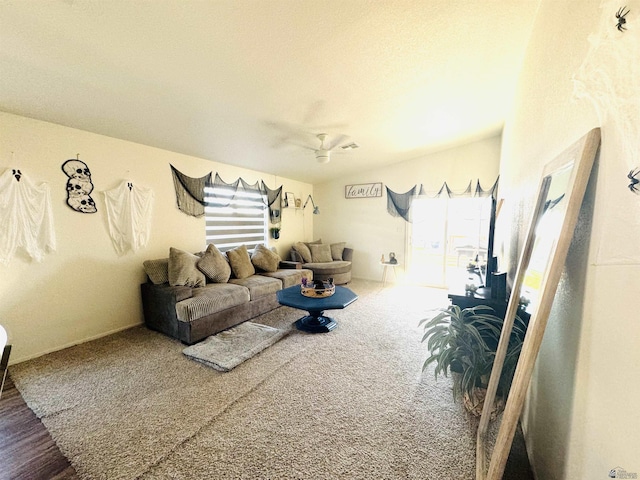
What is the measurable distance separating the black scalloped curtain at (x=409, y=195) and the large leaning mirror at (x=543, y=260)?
3807mm

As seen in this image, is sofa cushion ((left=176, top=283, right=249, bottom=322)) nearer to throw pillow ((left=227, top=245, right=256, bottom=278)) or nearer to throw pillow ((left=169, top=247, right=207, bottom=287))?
throw pillow ((left=169, top=247, right=207, bottom=287))

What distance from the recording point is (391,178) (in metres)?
5.51

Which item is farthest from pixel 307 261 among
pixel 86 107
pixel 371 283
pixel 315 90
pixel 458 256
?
pixel 86 107

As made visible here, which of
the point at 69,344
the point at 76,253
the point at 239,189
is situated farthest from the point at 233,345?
the point at 239,189

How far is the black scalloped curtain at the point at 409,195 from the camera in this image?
481cm

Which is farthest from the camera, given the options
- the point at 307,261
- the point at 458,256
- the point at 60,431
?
the point at 307,261

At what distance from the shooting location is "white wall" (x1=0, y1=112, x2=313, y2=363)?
7.83 ft

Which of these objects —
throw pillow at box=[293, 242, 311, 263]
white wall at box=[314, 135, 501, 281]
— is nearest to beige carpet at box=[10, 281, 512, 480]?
throw pillow at box=[293, 242, 311, 263]

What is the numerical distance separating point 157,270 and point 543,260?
365 cm

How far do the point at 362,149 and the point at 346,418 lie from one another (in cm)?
383

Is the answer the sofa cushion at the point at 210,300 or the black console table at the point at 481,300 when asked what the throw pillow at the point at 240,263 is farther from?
the black console table at the point at 481,300

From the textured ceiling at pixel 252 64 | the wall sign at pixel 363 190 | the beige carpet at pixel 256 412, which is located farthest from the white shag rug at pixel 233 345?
the wall sign at pixel 363 190

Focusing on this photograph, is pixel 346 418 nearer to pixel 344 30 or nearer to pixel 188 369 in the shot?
pixel 188 369

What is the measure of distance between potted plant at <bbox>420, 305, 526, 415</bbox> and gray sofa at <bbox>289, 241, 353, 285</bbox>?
3311 millimetres
